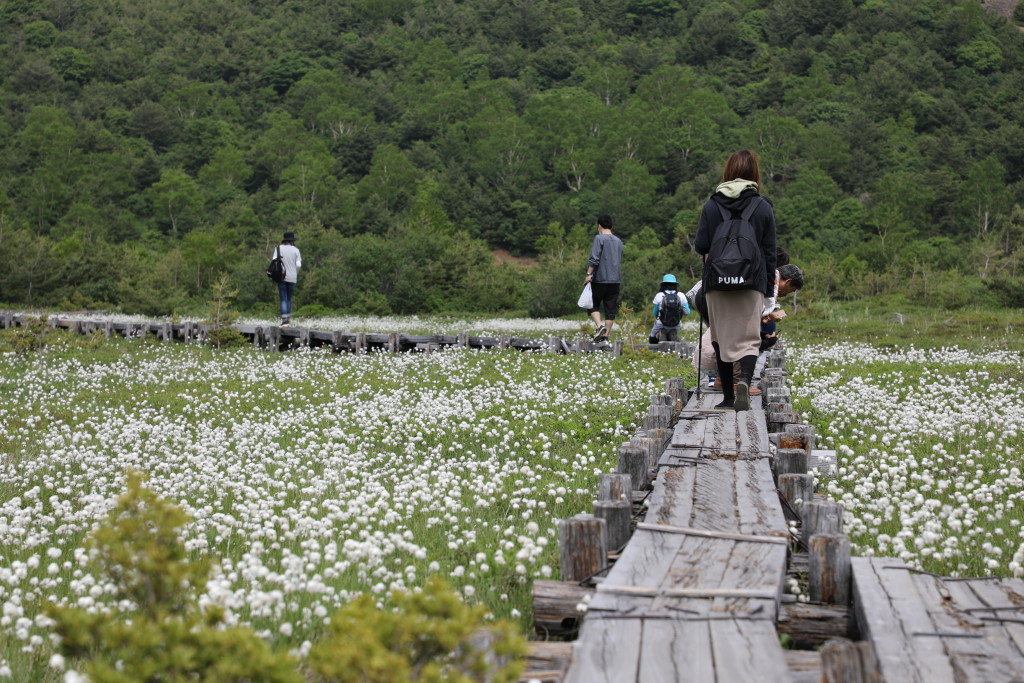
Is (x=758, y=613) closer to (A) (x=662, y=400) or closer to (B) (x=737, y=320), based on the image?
(A) (x=662, y=400)

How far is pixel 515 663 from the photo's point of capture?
3027 mm

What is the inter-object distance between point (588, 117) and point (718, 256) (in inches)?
3804

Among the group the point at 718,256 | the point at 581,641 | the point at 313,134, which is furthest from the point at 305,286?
the point at 313,134

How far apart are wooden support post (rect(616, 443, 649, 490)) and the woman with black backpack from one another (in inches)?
112

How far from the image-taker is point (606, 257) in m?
17.6

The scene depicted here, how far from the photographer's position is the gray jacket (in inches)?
686

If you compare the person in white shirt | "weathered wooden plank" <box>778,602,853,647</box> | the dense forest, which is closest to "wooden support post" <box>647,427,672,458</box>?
"weathered wooden plank" <box>778,602,853,647</box>

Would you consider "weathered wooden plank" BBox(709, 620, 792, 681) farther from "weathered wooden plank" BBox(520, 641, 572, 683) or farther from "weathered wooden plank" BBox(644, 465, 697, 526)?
"weathered wooden plank" BBox(644, 465, 697, 526)

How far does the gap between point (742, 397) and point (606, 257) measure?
27.4 feet

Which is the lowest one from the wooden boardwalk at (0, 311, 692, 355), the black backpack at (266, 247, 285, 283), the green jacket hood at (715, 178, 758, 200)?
the wooden boardwalk at (0, 311, 692, 355)

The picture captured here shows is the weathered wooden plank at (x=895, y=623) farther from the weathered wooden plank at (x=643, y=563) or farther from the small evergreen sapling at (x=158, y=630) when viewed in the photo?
the small evergreen sapling at (x=158, y=630)

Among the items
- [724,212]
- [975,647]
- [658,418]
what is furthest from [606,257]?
[975,647]

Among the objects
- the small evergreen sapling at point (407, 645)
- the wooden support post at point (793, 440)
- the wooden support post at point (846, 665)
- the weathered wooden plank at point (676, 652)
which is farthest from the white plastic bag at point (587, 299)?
the small evergreen sapling at point (407, 645)

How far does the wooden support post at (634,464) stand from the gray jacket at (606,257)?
10.6 m
